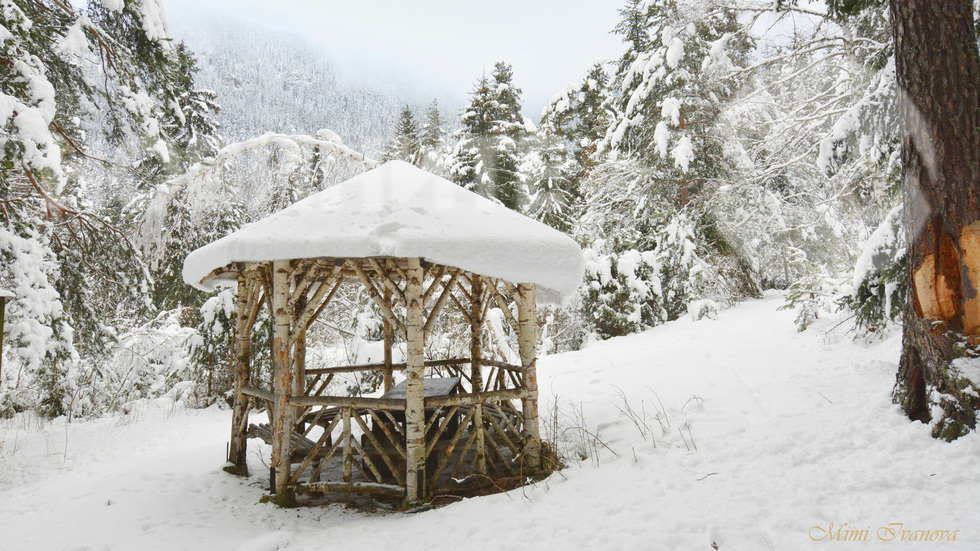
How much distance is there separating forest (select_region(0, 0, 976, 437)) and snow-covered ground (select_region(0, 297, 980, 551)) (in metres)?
1.41

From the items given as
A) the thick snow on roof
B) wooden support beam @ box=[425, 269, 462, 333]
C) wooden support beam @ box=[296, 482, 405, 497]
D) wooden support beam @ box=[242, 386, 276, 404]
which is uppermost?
the thick snow on roof

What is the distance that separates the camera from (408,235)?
4852mm

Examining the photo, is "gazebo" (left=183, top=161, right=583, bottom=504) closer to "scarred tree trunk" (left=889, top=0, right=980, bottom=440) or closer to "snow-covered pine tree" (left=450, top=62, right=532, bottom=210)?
"scarred tree trunk" (left=889, top=0, right=980, bottom=440)

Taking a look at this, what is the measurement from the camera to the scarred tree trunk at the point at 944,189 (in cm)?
420

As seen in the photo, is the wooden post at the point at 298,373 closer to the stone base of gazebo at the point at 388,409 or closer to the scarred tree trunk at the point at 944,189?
the stone base of gazebo at the point at 388,409

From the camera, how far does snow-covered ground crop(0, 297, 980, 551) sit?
3738 mm

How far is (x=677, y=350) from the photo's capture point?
1026cm

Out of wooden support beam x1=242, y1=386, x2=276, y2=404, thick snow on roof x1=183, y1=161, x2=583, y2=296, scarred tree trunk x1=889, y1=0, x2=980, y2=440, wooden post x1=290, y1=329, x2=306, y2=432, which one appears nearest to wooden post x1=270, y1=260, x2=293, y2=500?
wooden support beam x1=242, y1=386, x2=276, y2=404

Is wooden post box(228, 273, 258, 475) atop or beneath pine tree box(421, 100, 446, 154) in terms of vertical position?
beneath

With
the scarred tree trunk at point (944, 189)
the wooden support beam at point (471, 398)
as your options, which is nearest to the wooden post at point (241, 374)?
the wooden support beam at point (471, 398)

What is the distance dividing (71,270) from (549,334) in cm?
1165

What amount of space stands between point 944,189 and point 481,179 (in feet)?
55.5

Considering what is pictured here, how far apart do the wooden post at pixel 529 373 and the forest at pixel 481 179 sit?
361 cm

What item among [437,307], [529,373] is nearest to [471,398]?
[529,373]
